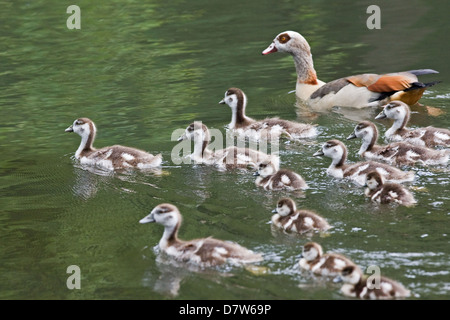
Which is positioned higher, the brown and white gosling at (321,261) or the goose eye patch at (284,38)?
the goose eye patch at (284,38)

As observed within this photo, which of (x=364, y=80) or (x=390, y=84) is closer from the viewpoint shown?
(x=390, y=84)

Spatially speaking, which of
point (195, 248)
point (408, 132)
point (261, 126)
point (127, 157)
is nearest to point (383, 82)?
point (408, 132)

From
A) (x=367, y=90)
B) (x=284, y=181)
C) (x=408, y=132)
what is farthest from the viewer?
(x=367, y=90)

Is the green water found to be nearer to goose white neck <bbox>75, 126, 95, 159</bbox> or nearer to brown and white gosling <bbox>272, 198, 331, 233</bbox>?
brown and white gosling <bbox>272, 198, 331, 233</bbox>

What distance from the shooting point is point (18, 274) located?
722cm

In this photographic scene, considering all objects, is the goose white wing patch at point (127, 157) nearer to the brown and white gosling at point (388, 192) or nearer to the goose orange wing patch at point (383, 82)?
the brown and white gosling at point (388, 192)

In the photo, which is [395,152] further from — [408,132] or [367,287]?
[367,287]

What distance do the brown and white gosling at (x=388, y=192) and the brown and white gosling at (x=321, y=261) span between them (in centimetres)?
150

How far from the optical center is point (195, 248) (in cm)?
710

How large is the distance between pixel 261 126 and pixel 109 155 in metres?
2.16

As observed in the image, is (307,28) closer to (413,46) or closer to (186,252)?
(413,46)

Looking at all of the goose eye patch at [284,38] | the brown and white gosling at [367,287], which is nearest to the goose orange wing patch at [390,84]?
the goose eye patch at [284,38]

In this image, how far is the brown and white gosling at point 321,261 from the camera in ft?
21.4
